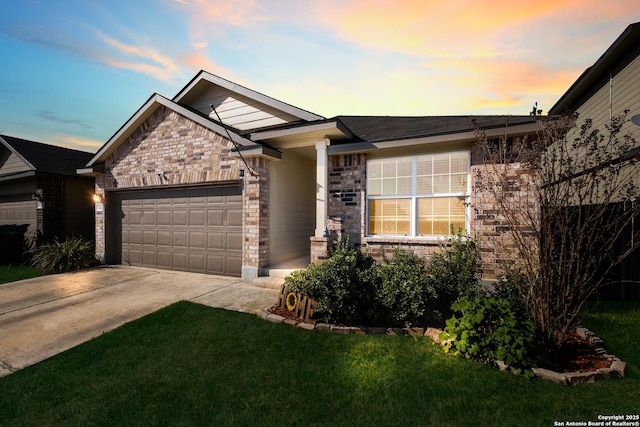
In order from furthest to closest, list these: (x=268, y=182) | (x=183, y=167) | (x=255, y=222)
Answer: (x=183, y=167) → (x=268, y=182) → (x=255, y=222)

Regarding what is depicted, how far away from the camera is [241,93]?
8914 mm

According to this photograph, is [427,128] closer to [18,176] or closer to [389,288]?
[389,288]

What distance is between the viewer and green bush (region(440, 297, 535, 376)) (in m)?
3.48

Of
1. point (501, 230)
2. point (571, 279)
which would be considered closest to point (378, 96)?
point (501, 230)

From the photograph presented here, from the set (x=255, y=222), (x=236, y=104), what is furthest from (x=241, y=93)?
(x=255, y=222)

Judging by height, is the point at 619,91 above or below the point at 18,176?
above

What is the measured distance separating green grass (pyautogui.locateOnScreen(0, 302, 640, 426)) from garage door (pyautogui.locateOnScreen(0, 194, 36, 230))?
11.8 meters

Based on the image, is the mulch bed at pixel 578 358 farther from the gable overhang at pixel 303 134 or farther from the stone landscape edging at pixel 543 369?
the gable overhang at pixel 303 134

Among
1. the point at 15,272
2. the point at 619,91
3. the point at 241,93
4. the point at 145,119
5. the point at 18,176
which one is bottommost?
the point at 15,272

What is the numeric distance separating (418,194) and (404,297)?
3015mm

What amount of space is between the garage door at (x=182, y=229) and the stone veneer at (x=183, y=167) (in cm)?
42

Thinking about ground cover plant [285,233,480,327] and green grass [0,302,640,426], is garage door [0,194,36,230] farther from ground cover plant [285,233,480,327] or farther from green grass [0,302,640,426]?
ground cover plant [285,233,480,327]

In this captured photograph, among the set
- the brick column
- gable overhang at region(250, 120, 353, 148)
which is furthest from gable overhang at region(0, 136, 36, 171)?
gable overhang at region(250, 120, 353, 148)

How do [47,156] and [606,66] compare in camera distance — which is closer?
[606,66]
